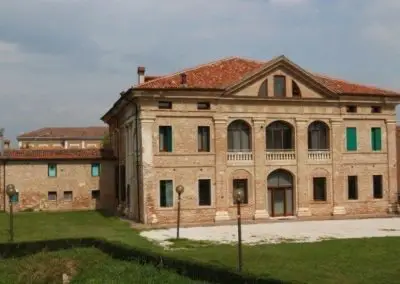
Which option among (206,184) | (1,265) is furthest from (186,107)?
(1,265)

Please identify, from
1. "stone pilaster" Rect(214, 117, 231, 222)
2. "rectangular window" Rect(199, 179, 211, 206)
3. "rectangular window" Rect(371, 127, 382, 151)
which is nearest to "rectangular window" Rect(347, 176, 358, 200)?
"rectangular window" Rect(371, 127, 382, 151)

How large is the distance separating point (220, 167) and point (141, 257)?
54.5 feet

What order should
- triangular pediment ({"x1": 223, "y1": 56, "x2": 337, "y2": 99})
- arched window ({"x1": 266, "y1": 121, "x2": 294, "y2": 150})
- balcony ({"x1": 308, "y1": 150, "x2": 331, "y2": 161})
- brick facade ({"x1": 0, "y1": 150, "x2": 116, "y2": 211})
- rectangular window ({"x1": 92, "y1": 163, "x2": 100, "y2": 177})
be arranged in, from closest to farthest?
triangular pediment ({"x1": 223, "y1": 56, "x2": 337, "y2": 99})
arched window ({"x1": 266, "y1": 121, "x2": 294, "y2": 150})
balcony ({"x1": 308, "y1": 150, "x2": 331, "y2": 161})
brick facade ({"x1": 0, "y1": 150, "x2": 116, "y2": 211})
rectangular window ({"x1": 92, "y1": 163, "x2": 100, "y2": 177})

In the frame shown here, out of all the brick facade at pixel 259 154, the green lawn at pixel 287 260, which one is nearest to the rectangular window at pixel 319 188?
the brick facade at pixel 259 154

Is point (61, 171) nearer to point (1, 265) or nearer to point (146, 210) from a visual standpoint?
point (146, 210)

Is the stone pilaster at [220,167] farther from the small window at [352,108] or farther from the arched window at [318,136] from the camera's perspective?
the small window at [352,108]

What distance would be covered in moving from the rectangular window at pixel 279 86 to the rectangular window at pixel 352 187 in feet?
23.7

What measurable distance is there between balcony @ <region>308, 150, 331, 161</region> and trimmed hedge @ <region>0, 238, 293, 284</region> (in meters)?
18.6

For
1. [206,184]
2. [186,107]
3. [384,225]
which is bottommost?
[384,225]

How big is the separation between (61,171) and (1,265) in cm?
2255

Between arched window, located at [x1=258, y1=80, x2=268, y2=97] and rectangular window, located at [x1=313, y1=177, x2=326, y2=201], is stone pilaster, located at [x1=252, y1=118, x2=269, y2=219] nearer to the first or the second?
arched window, located at [x1=258, y1=80, x2=268, y2=97]

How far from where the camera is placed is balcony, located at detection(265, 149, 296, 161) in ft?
115

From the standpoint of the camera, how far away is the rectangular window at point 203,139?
33.8 m

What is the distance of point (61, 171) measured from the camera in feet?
136
